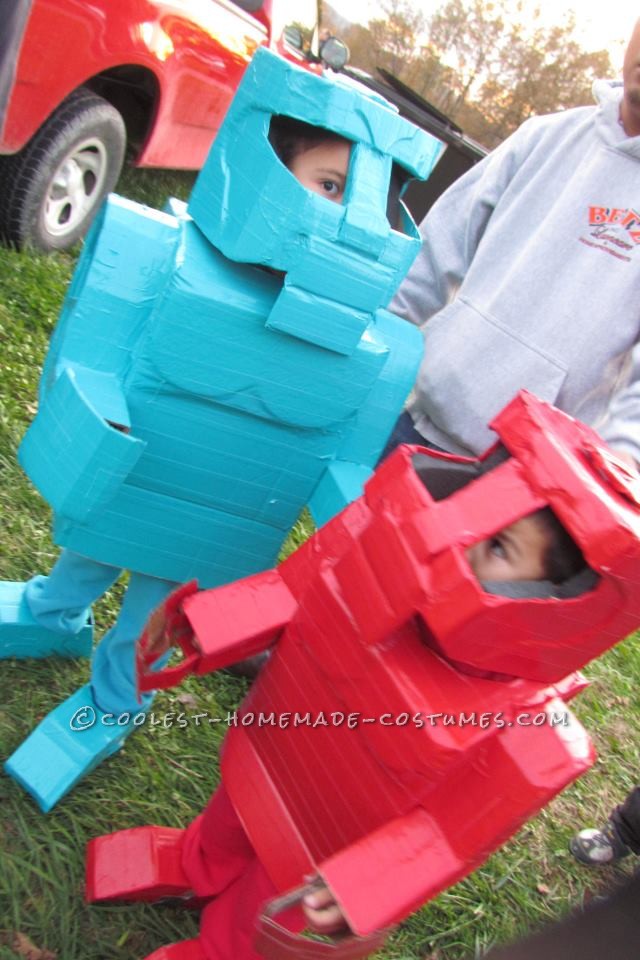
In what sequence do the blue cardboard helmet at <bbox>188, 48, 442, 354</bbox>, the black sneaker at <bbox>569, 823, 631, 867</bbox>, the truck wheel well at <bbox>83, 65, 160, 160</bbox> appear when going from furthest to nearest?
the truck wheel well at <bbox>83, 65, 160, 160</bbox>
the black sneaker at <bbox>569, 823, 631, 867</bbox>
the blue cardboard helmet at <bbox>188, 48, 442, 354</bbox>

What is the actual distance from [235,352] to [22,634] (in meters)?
0.95

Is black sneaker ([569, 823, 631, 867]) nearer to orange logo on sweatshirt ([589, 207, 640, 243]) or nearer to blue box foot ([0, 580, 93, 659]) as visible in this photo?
blue box foot ([0, 580, 93, 659])

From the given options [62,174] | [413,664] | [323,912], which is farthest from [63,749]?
[62,174]

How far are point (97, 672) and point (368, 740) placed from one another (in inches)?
31.1

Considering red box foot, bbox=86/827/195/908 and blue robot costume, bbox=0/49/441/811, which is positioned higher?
blue robot costume, bbox=0/49/441/811

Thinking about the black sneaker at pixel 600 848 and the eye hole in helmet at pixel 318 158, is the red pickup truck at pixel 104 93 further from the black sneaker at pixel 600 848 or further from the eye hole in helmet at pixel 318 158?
the black sneaker at pixel 600 848

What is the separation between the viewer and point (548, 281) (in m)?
1.67

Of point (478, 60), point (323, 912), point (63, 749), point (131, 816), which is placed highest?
point (478, 60)

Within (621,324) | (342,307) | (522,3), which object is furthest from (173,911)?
(522,3)

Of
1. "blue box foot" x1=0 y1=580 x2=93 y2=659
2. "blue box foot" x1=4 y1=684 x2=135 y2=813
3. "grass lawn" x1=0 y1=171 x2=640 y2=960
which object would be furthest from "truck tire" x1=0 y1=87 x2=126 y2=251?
"blue box foot" x1=4 y1=684 x2=135 y2=813

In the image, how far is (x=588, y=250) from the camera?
64.0 inches

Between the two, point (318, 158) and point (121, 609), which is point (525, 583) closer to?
point (318, 158)

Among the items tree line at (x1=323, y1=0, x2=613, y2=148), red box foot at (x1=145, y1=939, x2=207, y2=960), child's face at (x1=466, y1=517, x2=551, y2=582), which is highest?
tree line at (x1=323, y1=0, x2=613, y2=148)

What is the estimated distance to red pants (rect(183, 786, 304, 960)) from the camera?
138cm
